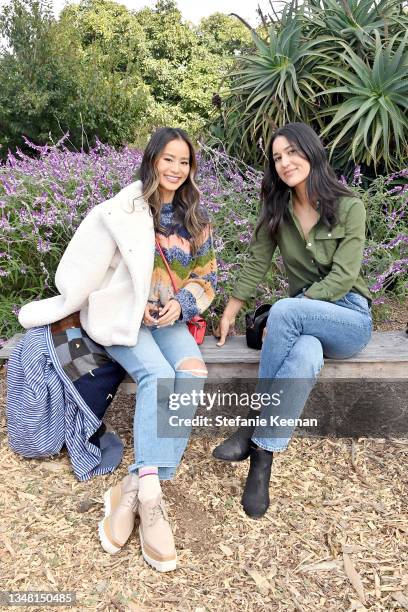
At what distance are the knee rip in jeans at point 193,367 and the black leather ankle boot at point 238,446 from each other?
0.95 ft

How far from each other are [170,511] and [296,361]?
0.78m

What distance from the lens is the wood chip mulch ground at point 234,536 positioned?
73.6 inches

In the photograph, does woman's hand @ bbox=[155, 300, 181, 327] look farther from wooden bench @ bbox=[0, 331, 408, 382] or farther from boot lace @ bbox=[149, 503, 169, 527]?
boot lace @ bbox=[149, 503, 169, 527]

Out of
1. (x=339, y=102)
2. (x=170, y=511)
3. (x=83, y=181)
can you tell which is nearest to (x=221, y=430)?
(x=170, y=511)

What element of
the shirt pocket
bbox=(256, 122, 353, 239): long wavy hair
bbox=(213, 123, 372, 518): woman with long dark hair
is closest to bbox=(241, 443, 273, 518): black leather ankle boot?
bbox=(213, 123, 372, 518): woman with long dark hair

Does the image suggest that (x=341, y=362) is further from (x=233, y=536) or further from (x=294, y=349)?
(x=233, y=536)

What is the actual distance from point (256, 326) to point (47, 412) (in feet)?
3.28

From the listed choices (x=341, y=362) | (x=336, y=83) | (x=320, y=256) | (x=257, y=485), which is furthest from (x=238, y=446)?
(x=336, y=83)

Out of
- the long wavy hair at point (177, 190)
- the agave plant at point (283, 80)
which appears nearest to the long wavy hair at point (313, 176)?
the long wavy hair at point (177, 190)

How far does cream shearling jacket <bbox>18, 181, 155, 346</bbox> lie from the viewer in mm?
2361

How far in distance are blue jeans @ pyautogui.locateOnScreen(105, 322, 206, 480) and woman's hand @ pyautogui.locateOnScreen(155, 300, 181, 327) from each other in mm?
64

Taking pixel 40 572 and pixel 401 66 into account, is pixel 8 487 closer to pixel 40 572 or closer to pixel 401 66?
pixel 40 572

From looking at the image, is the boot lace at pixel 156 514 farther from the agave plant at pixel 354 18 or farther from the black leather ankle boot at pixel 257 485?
the agave plant at pixel 354 18

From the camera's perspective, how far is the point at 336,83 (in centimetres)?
425
